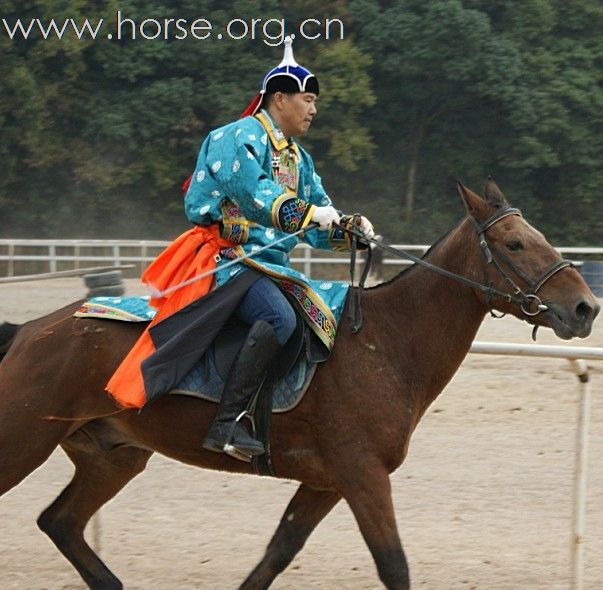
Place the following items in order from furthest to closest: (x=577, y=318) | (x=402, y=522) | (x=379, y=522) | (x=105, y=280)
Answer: (x=105, y=280) → (x=402, y=522) → (x=379, y=522) → (x=577, y=318)

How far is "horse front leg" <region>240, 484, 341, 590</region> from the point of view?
5.21 meters

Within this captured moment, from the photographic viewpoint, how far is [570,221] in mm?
32375

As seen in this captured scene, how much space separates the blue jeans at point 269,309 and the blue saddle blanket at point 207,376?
0.18m

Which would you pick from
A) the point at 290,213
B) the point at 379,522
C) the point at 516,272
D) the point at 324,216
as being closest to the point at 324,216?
the point at 324,216

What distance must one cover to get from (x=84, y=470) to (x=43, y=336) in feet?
2.53

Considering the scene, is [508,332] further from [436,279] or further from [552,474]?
[436,279]

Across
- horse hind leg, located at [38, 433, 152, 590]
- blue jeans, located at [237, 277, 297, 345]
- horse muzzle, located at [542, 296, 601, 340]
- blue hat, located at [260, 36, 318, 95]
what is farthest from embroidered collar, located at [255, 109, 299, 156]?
horse hind leg, located at [38, 433, 152, 590]

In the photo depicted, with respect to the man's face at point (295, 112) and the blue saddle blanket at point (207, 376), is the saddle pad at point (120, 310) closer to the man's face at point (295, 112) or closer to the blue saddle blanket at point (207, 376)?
the blue saddle blanket at point (207, 376)

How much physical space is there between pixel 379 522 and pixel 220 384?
89cm

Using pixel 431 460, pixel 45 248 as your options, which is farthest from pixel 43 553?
pixel 45 248

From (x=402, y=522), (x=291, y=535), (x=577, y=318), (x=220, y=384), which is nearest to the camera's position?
(x=577, y=318)

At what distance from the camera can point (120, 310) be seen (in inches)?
202

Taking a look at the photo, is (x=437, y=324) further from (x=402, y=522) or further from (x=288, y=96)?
(x=402, y=522)

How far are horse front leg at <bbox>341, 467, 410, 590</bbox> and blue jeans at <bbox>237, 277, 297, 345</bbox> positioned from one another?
0.65 metres
